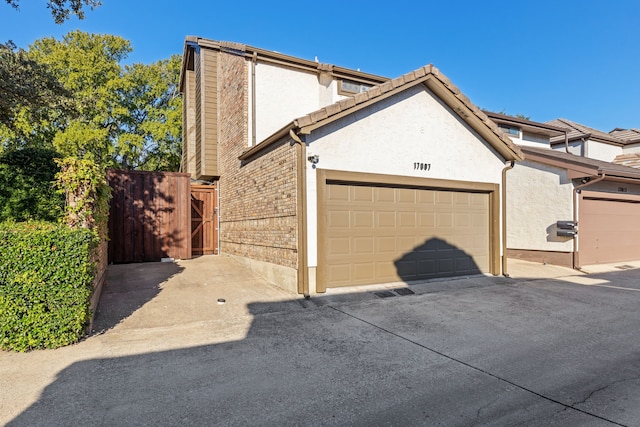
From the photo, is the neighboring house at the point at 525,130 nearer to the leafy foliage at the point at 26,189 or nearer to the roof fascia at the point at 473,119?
→ the roof fascia at the point at 473,119

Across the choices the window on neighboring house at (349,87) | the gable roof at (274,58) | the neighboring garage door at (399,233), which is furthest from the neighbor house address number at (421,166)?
the gable roof at (274,58)

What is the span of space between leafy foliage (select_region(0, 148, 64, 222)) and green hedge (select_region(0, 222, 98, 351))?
12.1 feet

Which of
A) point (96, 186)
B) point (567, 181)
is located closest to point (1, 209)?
point (96, 186)

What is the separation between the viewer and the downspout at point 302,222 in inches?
285

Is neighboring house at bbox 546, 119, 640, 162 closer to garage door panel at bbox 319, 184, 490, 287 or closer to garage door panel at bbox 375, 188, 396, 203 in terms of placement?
garage door panel at bbox 319, 184, 490, 287

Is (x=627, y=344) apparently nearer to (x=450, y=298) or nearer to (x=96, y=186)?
(x=450, y=298)

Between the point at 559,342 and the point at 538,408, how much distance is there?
224 cm

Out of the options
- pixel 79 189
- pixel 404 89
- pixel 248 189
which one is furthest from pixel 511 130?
pixel 79 189

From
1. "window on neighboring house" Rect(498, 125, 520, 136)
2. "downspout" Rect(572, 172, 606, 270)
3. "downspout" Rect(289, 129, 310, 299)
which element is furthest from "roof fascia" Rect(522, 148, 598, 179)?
"downspout" Rect(289, 129, 310, 299)

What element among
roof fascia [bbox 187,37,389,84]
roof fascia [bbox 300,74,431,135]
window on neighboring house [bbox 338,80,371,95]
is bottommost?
roof fascia [bbox 300,74,431,135]

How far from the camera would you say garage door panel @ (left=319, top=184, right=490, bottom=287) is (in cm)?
787

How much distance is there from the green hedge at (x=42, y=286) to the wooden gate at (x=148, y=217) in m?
5.51

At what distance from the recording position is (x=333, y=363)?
4344 mm

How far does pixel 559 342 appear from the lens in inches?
198
